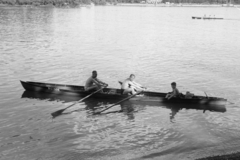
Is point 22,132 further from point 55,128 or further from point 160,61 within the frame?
point 160,61

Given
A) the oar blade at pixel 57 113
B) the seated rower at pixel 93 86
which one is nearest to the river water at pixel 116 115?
the oar blade at pixel 57 113

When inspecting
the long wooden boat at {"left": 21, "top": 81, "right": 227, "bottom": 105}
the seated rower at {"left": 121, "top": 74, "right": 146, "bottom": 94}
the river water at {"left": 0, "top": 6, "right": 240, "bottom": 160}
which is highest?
the seated rower at {"left": 121, "top": 74, "right": 146, "bottom": 94}

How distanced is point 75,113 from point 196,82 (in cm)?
1233

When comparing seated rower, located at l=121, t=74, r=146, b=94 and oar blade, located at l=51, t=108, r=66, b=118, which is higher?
seated rower, located at l=121, t=74, r=146, b=94

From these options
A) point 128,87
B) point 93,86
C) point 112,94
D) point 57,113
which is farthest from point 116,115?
point 57,113

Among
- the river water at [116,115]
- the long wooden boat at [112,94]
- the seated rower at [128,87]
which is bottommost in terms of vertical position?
the river water at [116,115]

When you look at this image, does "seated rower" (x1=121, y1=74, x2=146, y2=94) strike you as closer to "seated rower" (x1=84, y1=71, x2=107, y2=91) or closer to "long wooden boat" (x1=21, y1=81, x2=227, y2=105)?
"long wooden boat" (x1=21, y1=81, x2=227, y2=105)

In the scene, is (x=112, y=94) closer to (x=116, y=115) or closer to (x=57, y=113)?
(x=116, y=115)

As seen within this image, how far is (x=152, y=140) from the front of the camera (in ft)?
49.1

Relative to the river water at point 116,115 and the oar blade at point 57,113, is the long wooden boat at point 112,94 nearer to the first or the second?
the river water at point 116,115

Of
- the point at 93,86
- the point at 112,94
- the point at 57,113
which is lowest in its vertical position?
the point at 57,113

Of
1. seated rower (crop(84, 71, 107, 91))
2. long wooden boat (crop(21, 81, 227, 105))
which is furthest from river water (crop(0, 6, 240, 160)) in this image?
seated rower (crop(84, 71, 107, 91))

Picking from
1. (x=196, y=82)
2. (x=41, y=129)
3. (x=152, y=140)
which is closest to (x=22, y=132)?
(x=41, y=129)

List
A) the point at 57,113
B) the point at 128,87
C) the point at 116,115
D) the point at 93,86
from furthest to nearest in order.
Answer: the point at 93,86 → the point at 128,87 → the point at 116,115 → the point at 57,113
